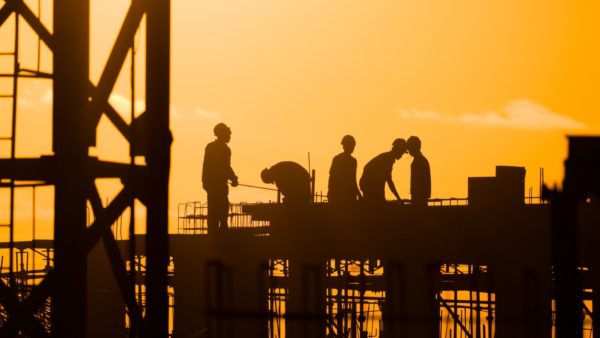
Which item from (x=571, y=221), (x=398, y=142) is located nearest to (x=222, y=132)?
(x=398, y=142)

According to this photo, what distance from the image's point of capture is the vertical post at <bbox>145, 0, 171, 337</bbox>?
9.84m

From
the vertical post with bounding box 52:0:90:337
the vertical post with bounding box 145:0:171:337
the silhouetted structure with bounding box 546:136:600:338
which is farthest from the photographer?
the vertical post with bounding box 145:0:171:337

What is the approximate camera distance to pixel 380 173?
16969mm

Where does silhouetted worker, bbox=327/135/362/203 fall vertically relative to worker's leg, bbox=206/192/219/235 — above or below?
above

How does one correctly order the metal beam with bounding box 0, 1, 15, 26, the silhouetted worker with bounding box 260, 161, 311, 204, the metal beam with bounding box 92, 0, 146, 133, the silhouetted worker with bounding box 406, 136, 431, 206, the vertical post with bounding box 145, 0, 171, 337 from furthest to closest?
the silhouetted worker with bounding box 260, 161, 311, 204 < the silhouetted worker with bounding box 406, 136, 431, 206 < the vertical post with bounding box 145, 0, 171, 337 < the metal beam with bounding box 0, 1, 15, 26 < the metal beam with bounding box 92, 0, 146, 133

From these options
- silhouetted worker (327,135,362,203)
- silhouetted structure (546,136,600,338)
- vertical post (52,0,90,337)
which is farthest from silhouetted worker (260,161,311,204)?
silhouetted structure (546,136,600,338)

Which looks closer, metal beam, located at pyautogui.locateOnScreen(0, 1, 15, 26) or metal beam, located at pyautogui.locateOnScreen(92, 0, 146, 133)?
metal beam, located at pyautogui.locateOnScreen(92, 0, 146, 133)

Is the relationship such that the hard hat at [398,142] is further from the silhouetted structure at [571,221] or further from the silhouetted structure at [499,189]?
the silhouetted structure at [571,221]

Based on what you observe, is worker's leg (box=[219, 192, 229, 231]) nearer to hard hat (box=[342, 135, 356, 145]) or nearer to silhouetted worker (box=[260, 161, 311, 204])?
silhouetted worker (box=[260, 161, 311, 204])

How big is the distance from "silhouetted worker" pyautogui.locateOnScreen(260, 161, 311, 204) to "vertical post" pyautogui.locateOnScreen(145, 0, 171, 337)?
23.2 ft

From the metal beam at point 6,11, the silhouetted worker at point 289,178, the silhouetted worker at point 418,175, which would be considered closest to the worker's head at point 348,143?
the silhouetted worker at point 289,178

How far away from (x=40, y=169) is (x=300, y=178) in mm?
8350

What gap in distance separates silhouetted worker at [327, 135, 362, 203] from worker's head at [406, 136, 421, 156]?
859mm

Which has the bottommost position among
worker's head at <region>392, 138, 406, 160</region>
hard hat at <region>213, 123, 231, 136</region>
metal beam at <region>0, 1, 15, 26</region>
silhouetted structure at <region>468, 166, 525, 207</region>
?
silhouetted structure at <region>468, 166, 525, 207</region>
